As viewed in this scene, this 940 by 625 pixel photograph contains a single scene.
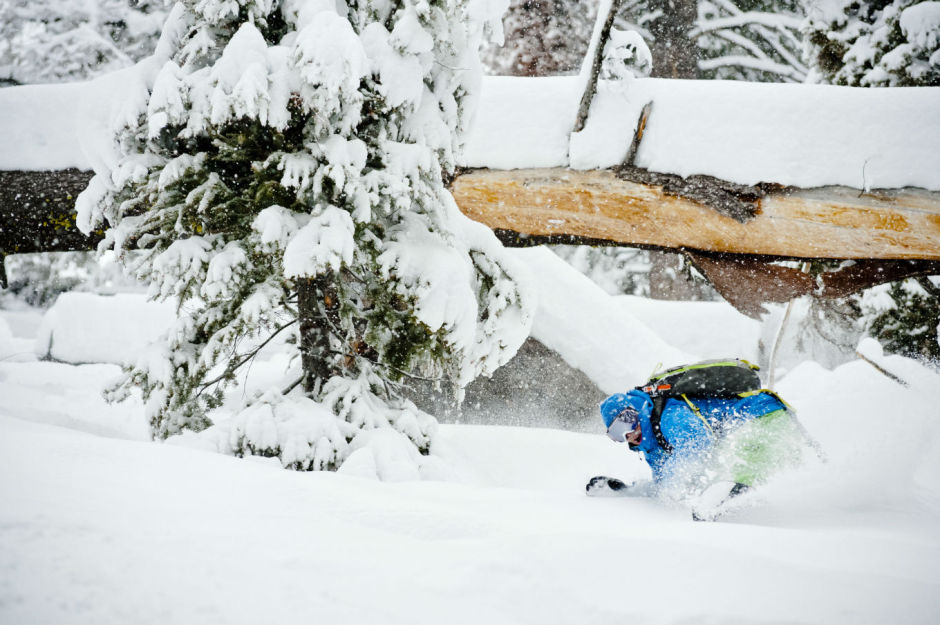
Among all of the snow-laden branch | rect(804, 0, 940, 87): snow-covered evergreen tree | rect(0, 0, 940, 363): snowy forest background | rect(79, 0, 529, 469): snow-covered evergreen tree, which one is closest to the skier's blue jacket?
rect(79, 0, 529, 469): snow-covered evergreen tree

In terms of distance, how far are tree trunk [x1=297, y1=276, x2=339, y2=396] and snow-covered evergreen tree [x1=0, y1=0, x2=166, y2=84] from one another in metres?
10.8

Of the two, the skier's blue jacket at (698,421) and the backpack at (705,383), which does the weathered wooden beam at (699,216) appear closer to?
the backpack at (705,383)

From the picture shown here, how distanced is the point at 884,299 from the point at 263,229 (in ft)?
30.0

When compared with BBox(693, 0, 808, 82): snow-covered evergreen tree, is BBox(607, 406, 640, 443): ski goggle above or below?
below

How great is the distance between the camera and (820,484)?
2912 mm

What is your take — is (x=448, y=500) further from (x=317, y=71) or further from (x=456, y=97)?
(x=456, y=97)

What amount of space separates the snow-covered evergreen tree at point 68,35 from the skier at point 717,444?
1285 cm

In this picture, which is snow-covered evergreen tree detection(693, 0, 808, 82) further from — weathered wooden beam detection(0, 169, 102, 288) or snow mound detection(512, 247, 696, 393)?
weathered wooden beam detection(0, 169, 102, 288)

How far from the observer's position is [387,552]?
1.63m

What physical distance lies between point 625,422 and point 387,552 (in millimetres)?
2081

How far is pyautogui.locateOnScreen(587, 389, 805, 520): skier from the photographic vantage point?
9.35 ft

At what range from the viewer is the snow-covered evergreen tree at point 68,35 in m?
10.9

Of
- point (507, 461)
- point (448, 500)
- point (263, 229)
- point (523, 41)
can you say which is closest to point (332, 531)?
point (448, 500)

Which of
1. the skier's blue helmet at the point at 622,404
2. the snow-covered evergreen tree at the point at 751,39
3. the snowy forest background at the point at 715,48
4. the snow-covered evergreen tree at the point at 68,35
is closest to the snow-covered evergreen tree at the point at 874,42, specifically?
the snowy forest background at the point at 715,48
